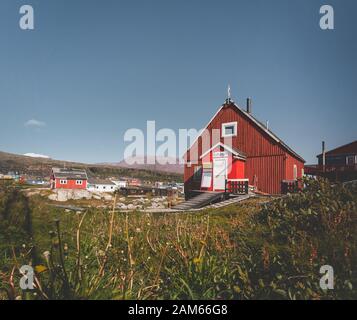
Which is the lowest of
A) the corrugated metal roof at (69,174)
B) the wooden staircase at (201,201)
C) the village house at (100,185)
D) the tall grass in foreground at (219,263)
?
the wooden staircase at (201,201)

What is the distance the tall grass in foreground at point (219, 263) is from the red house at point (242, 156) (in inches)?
322

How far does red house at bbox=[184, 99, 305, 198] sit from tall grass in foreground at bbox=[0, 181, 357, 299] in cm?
819

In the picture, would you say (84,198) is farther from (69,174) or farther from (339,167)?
(339,167)

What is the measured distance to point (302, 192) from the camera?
13.6 feet

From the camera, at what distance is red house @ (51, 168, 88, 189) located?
457 cm

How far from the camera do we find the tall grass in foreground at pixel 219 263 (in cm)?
238

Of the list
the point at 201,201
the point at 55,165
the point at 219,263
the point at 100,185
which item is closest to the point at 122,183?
the point at 100,185

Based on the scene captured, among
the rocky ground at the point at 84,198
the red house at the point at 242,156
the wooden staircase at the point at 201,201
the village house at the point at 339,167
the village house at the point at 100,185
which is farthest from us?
the red house at the point at 242,156

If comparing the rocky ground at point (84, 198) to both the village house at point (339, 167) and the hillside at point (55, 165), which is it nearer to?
the hillside at point (55, 165)

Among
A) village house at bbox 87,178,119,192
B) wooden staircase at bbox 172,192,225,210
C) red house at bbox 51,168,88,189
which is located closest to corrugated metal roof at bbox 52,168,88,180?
red house at bbox 51,168,88,189

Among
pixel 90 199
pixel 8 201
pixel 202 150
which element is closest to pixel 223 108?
pixel 202 150

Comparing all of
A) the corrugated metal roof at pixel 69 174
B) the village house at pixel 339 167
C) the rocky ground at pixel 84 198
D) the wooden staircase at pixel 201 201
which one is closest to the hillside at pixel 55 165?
the corrugated metal roof at pixel 69 174
